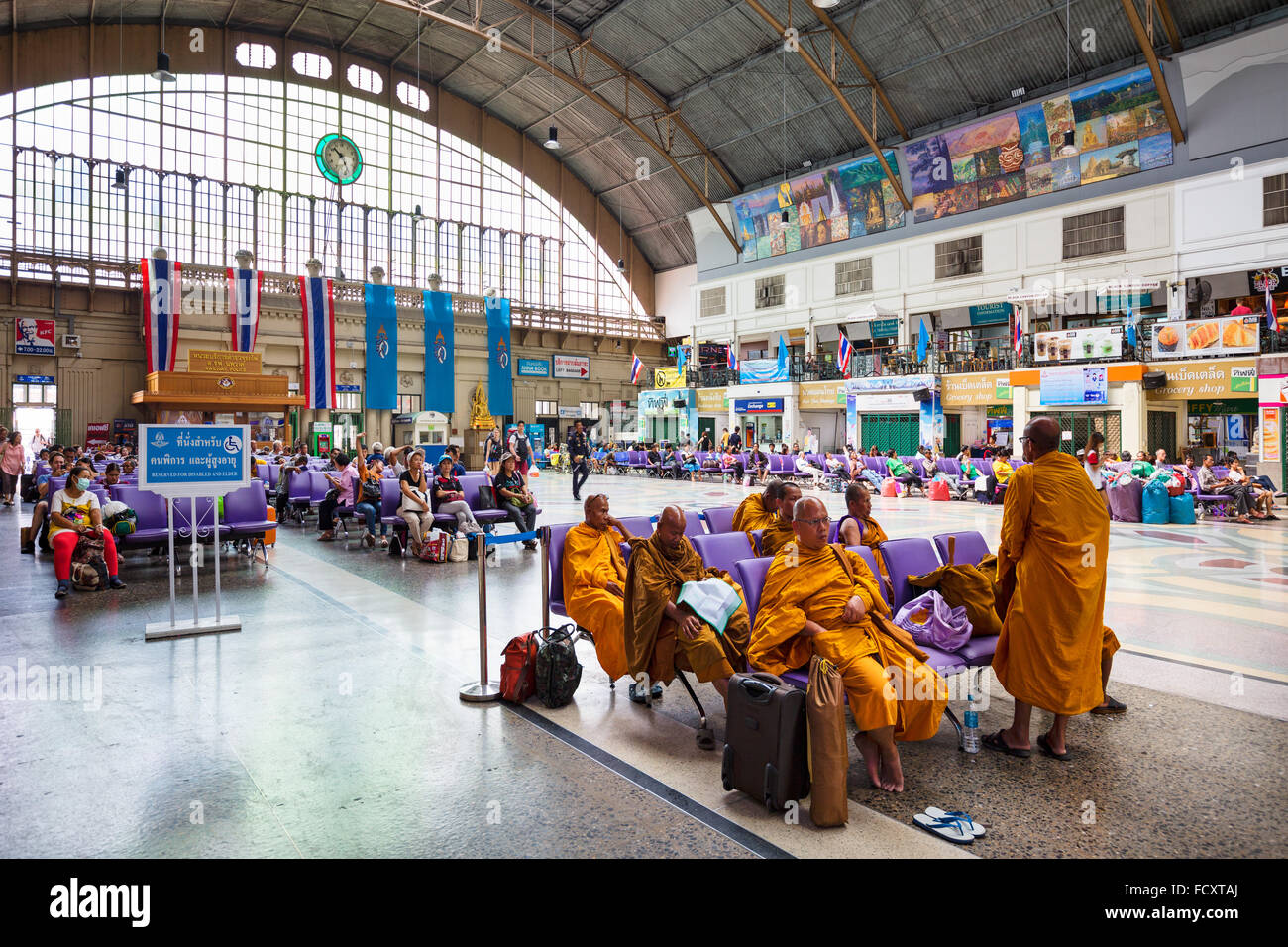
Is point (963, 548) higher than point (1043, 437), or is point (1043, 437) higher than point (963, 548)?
point (1043, 437)

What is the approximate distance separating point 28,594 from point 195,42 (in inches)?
1118

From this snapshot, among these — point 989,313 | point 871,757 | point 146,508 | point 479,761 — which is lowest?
point 479,761

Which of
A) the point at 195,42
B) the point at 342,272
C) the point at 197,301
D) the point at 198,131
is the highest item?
the point at 195,42

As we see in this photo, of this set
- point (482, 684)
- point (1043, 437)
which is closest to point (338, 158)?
point (482, 684)

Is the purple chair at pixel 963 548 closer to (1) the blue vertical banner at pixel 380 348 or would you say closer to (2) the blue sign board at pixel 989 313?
(2) the blue sign board at pixel 989 313

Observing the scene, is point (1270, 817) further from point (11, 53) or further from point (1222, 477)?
point (11, 53)

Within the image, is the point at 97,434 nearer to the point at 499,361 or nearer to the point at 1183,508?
the point at 499,361

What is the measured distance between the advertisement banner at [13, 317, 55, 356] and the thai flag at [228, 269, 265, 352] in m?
6.58

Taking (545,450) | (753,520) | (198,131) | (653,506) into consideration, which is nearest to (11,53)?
(198,131)

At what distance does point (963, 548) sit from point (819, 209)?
28.2 meters

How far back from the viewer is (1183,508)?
13.1m

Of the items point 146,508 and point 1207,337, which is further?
point 1207,337

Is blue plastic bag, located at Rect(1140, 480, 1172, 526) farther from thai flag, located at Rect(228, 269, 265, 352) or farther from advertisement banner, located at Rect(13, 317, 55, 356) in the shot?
advertisement banner, located at Rect(13, 317, 55, 356)

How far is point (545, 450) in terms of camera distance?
3459cm
